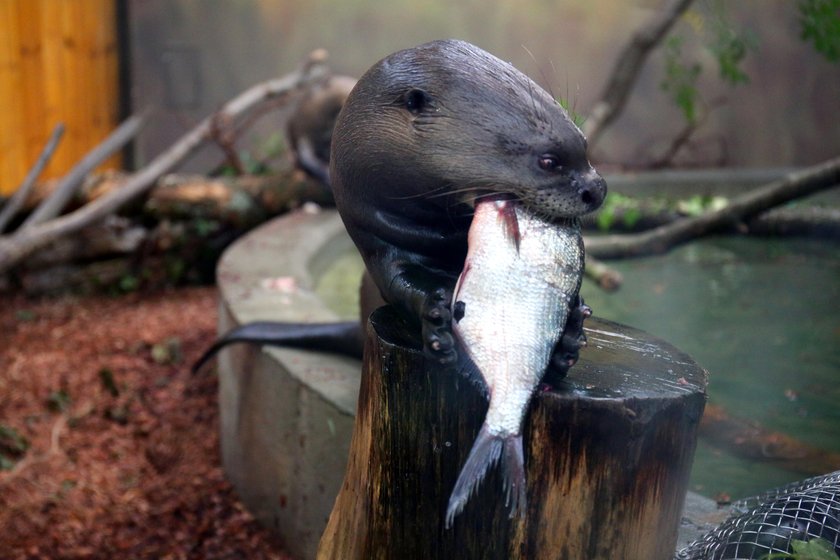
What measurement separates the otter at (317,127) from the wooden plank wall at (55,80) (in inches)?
68.8

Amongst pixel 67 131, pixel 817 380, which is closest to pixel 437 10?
pixel 67 131

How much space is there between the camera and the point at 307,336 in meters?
3.04

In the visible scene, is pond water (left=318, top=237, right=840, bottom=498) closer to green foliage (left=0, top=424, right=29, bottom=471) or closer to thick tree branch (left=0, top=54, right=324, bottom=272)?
thick tree branch (left=0, top=54, right=324, bottom=272)

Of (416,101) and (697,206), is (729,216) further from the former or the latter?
(416,101)

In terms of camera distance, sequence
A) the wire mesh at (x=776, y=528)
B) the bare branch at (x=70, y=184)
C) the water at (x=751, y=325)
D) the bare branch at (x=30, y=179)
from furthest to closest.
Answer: the bare branch at (x=70, y=184), the bare branch at (x=30, y=179), the water at (x=751, y=325), the wire mesh at (x=776, y=528)

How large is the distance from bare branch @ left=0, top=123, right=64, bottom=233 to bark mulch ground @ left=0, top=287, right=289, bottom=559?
56 centimetres

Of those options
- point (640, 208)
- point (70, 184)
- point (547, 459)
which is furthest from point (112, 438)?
point (640, 208)

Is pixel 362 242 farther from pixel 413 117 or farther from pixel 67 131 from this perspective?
pixel 67 131

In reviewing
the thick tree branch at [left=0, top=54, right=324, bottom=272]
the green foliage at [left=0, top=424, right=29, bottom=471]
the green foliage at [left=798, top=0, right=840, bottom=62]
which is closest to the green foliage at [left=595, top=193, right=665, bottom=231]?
the green foliage at [left=798, top=0, right=840, bottom=62]

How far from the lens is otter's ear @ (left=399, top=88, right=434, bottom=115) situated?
1.76 metres

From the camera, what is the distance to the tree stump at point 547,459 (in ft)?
5.18

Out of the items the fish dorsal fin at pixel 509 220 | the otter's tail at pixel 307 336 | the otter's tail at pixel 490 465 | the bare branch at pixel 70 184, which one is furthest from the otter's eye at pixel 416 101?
the bare branch at pixel 70 184

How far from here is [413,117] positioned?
1790 millimetres

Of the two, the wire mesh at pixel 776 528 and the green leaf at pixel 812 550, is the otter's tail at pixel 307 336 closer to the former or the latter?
the wire mesh at pixel 776 528
